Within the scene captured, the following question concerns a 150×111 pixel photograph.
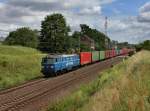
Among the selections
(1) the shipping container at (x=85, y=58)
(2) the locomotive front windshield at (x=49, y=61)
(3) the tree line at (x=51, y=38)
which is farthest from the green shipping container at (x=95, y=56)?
(2) the locomotive front windshield at (x=49, y=61)

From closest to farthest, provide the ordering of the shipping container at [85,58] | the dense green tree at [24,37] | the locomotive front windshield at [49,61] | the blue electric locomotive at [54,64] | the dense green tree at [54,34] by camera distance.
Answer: the blue electric locomotive at [54,64]
the locomotive front windshield at [49,61]
the shipping container at [85,58]
the dense green tree at [54,34]
the dense green tree at [24,37]

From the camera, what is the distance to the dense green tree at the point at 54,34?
4050 inches

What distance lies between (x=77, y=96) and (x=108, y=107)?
216 inches

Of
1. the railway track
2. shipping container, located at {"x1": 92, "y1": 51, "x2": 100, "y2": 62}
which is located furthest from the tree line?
the railway track

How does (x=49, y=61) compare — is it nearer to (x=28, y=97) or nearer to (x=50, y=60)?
(x=50, y=60)

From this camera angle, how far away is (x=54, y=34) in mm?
109562

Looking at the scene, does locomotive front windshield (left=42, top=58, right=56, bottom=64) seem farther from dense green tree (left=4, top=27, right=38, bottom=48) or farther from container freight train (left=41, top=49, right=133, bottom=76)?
dense green tree (left=4, top=27, right=38, bottom=48)

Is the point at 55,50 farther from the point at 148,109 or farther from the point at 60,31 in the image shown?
the point at 148,109

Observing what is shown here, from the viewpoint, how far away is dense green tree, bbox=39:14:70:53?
10288 centimetres

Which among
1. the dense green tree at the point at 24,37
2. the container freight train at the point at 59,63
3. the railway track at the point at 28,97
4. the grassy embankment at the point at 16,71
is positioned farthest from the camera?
the dense green tree at the point at 24,37

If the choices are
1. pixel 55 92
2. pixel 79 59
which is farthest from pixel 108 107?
pixel 79 59

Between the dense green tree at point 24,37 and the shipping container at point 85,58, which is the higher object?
the dense green tree at point 24,37

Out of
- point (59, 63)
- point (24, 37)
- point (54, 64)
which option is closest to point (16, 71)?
point (54, 64)

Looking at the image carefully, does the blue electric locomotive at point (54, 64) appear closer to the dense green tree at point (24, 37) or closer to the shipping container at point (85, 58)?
the shipping container at point (85, 58)
